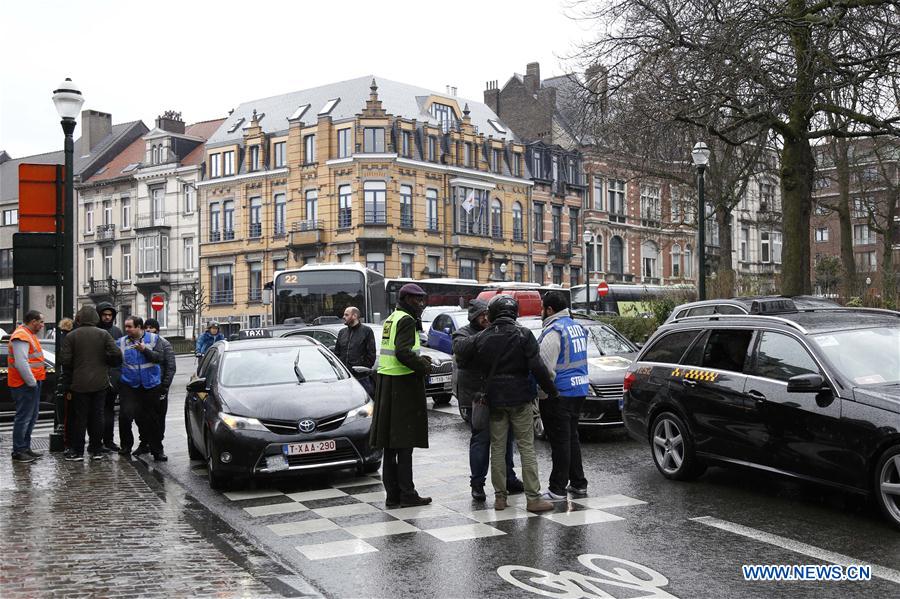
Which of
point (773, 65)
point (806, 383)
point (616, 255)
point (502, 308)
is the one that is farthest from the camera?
point (616, 255)

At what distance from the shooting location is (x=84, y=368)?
39.7ft

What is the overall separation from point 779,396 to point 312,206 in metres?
49.6

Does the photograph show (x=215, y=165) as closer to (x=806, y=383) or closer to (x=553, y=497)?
(x=553, y=497)

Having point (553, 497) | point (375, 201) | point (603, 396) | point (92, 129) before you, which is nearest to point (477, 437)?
→ point (553, 497)

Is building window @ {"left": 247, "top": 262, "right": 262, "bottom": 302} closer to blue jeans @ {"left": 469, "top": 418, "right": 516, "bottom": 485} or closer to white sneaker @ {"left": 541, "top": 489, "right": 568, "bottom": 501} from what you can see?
blue jeans @ {"left": 469, "top": 418, "right": 516, "bottom": 485}

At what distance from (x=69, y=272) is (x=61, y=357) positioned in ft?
6.10

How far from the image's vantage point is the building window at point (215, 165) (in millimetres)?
61312

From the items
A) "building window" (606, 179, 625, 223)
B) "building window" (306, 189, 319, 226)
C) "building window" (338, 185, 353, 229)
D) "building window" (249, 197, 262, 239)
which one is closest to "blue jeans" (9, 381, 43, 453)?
"building window" (338, 185, 353, 229)

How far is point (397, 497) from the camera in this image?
349 inches

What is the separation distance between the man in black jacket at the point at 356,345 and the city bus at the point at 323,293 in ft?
43.9

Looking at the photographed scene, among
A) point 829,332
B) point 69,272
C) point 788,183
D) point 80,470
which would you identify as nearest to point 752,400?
point 829,332

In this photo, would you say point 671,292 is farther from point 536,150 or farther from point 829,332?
point 536,150

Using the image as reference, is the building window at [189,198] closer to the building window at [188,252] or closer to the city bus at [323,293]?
the building window at [188,252]

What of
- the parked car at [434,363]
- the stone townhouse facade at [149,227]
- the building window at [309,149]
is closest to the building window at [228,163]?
the stone townhouse facade at [149,227]
